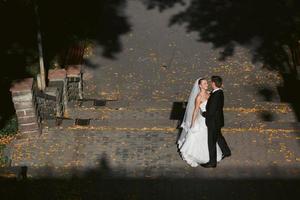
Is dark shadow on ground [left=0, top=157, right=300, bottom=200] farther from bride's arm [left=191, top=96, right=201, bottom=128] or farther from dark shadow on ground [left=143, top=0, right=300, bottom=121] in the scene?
dark shadow on ground [left=143, top=0, right=300, bottom=121]

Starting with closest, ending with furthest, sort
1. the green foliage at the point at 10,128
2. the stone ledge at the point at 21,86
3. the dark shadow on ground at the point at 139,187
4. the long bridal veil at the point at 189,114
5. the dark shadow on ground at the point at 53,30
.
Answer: the dark shadow on ground at the point at 139,187
the long bridal veil at the point at 189,114
the stone ledge at the point at 21,86
the green foliage at the point at 10,128
the dark shadow on ground at the point at 53,30

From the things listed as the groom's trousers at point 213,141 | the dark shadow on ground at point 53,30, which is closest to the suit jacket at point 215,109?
the groom's trousers at point 213,141

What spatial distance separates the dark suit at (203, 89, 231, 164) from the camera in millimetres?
10250

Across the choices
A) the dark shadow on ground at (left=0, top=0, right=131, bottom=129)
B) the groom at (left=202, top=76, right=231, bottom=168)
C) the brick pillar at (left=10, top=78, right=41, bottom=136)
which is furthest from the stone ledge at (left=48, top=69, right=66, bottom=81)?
the groom at (left=202, top=76, right=231, bottom=168)

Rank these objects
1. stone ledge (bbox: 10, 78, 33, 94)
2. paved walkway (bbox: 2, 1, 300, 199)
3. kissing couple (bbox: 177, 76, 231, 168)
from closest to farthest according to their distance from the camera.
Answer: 1. kissing couple (bbox: 177, 76, 231, 168)
2. paved walkway (bbox: 2, 1, 300, 199)
3. stone ledge (bbox: 10, 78, 33, 94)

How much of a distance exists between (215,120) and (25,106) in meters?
4.13

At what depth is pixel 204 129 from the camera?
10.7 meters

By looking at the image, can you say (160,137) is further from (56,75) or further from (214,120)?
(56,75)

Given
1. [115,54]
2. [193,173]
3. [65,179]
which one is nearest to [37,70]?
[115,54]

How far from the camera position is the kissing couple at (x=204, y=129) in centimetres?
1032

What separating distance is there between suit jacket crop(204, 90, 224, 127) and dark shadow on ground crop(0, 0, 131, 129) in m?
6.75

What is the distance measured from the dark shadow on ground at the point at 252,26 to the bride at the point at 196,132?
208 inches

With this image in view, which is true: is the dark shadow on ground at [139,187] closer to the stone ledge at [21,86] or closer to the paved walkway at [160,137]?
the paved walkway at [160,137]

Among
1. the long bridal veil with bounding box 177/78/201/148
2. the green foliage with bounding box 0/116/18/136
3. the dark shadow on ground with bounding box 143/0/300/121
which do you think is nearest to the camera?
the long bridal veil with bounding box 177/78/201/148
